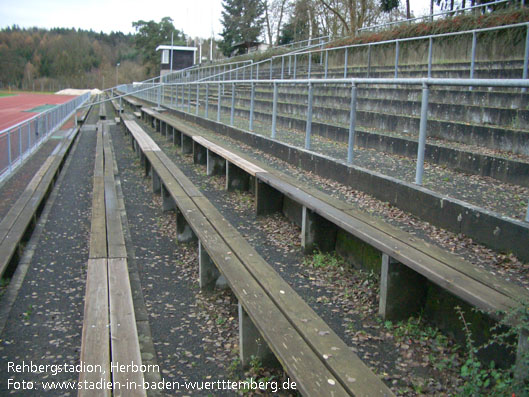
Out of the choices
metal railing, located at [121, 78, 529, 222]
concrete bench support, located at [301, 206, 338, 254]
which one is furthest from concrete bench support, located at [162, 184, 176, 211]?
concrete bench support, located at [301, 206, 338, 254]

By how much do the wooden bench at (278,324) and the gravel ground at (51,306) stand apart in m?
1.15

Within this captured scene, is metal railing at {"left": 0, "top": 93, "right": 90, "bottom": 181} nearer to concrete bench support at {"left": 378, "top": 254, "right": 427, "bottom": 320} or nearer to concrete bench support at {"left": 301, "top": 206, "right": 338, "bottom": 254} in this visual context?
concrete bench support at {"left": 301, "top": 206, "right": 338, "bottom": 254}

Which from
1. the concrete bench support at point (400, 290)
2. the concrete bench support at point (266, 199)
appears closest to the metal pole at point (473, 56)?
the concrete bench support at point (266, 199)

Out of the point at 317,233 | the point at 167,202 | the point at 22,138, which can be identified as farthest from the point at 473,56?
the point at 22,138

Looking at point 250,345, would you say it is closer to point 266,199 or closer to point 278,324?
point 278,324

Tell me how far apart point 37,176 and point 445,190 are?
7.74 metres

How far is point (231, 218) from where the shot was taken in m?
6.57

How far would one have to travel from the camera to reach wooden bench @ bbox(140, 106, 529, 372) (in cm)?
276

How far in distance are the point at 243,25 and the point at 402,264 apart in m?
65.4

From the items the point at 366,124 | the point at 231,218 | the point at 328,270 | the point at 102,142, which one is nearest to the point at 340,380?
the point at 328,270

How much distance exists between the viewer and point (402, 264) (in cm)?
362

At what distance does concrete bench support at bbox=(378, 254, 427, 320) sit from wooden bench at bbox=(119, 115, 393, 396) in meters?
0.69

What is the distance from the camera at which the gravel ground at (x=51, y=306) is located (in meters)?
3.61

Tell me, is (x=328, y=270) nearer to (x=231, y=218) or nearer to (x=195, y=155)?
(x=231, y=218)
